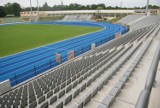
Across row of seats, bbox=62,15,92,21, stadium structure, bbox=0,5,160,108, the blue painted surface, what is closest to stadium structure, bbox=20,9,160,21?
row of seats, bbox=62,15,92,21

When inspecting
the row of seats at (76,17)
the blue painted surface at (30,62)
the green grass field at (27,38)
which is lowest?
the blue painted surface at (30,62)

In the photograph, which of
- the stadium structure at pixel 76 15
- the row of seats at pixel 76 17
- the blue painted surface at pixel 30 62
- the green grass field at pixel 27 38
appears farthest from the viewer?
the row of seats at pixel 76 17

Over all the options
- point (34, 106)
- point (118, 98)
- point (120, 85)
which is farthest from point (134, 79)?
point (34, 106)

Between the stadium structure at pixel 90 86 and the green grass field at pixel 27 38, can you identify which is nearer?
the stadium structure at pixel 90 86

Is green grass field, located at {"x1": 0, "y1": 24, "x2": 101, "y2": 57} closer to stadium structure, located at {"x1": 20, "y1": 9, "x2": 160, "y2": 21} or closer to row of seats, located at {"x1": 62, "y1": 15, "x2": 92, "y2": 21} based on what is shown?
stadium structure, located at {"x1": 20, "y1": 9, "x2": 160, "y2": 21}

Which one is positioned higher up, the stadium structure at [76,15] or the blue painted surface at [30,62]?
the stadium structure at [76,15]

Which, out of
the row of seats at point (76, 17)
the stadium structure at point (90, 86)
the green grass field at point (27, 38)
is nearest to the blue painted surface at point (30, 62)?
the stadium structure at point (90, 86)

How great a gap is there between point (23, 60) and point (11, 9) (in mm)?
88805

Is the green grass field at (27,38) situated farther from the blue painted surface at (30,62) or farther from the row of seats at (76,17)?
the row of seats at (76,17)

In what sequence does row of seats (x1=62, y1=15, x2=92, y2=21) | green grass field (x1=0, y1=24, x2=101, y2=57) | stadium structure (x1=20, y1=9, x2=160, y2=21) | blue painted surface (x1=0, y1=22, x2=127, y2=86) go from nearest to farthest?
blue painted surface (x1=0, y1=22, x2=127, y2=86) → green grass field (x1=0, y1=24, x2=101, y2=57) → stadium structure (x1=20, y1=9, x2=160, y2=21) → row of seats (x1=62, y1=15, x2=92, y2=21)

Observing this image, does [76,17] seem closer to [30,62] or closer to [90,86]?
[30,62]

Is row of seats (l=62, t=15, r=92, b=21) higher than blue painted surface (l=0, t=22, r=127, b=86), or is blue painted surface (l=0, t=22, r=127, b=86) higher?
row of seats (l=62, t=15, r=92, b=21)

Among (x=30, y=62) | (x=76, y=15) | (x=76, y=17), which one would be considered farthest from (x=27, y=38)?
(x=76, y=15)

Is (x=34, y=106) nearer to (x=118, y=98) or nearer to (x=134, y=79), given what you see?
(x=118, y=98)
